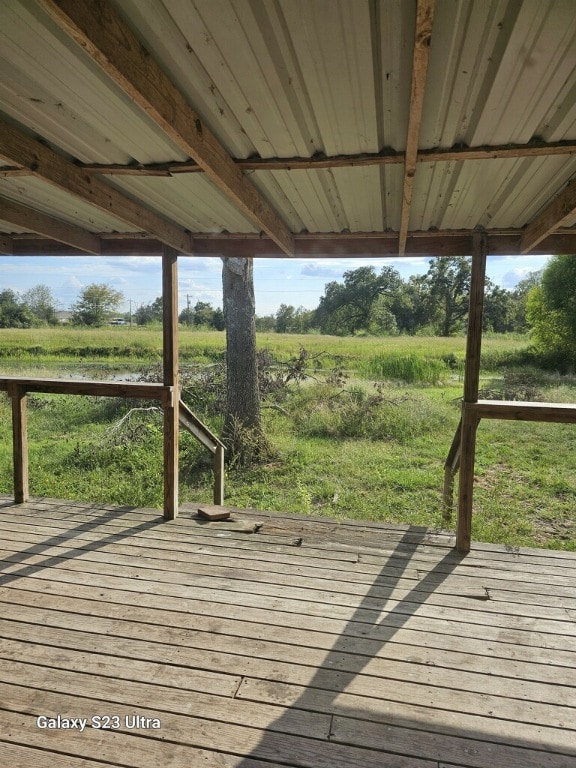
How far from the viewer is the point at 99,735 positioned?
1536 millimetres

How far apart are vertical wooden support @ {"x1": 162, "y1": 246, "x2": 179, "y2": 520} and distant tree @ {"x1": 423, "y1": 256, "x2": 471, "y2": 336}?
1016 centimetres

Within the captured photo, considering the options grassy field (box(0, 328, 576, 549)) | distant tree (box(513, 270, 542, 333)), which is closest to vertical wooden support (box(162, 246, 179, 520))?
grassy field (box(0, 328, 576, 549))

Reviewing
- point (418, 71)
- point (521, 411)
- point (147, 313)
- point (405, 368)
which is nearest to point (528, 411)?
point (521, 411)

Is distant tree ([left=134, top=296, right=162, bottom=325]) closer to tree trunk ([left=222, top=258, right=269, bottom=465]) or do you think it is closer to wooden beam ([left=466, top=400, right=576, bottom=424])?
tree trunk ([left=222, top=258, right=269, bottom=465])

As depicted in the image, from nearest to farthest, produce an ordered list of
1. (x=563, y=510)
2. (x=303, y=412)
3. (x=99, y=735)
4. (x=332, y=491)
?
(x=99, y=735) < (x=563, y=510) < (x=332, y=491) < (x=303, y=412)

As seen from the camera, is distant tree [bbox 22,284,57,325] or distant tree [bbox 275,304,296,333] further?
Result: distant tree [bbox 275,304,296,333]

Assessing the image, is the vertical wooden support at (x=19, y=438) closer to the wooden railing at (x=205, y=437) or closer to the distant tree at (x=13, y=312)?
the wooden railing at (x=205, y=437)

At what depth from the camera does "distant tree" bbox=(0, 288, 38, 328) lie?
25.2ft

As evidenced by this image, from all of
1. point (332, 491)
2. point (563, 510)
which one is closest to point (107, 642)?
point (332, 491)

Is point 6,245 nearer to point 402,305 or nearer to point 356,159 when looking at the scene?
point 356,159

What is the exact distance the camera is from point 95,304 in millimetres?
8594

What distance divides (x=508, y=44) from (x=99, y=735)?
2.46 meters

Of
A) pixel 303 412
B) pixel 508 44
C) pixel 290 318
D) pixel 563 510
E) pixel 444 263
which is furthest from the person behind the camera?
pixel 444 263

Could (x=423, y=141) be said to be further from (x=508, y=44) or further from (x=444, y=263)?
(x=444, y=263)
